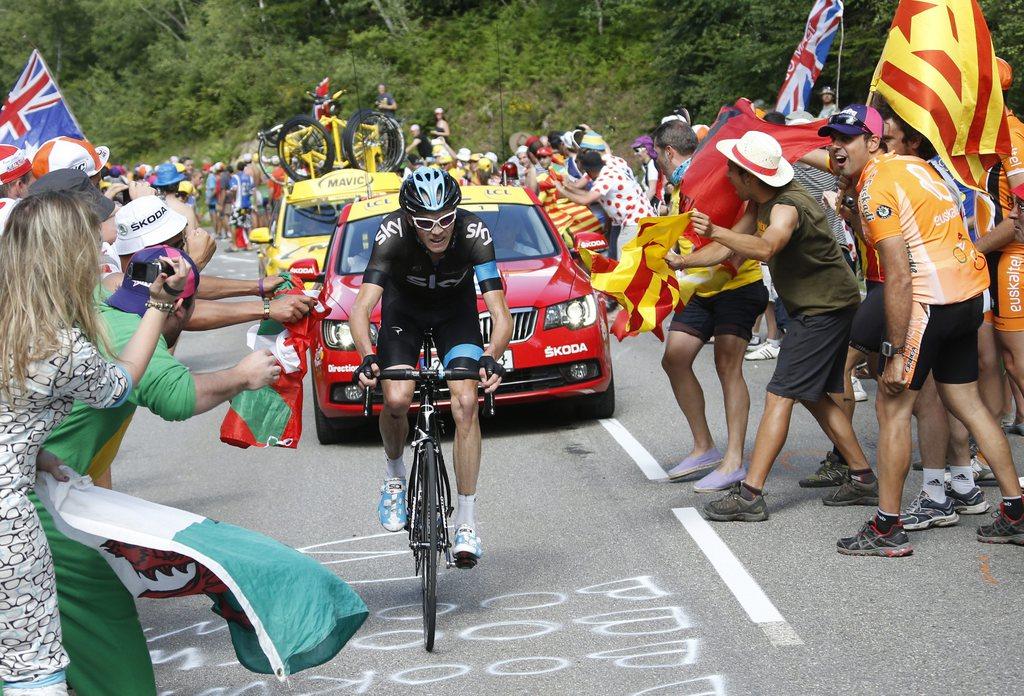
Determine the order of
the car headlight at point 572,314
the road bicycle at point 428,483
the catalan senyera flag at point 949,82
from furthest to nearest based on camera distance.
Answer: the car headlight at point 572,314
the catalan senyera flag at point 949,82
the road bicycle at point 428,483

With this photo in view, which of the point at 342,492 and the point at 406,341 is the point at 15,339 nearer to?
the point at 406,341

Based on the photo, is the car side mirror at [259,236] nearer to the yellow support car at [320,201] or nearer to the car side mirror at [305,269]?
the yellow support car at [320,201]

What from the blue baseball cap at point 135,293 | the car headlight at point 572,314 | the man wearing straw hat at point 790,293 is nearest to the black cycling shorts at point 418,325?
the man wearing straw hat at point 790,293

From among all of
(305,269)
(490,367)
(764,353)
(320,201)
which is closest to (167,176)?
(305,269)

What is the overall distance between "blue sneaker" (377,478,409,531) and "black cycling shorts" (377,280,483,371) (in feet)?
1.87

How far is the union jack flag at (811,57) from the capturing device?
49.1 ft

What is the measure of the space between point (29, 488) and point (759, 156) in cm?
438

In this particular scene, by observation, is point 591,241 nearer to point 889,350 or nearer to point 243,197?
point 889,350

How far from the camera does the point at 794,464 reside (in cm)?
845

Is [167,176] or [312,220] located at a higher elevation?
[167,176]

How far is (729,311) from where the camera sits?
8000mm

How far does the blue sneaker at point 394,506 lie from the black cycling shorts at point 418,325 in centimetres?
57

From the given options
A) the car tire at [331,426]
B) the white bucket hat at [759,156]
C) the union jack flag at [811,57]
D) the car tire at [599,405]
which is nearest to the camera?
the white bucket hat at [759,156]

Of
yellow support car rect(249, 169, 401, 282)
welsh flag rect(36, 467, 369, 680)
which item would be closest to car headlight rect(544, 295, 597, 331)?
welsh flag rect(36, 467, 369, 680)
